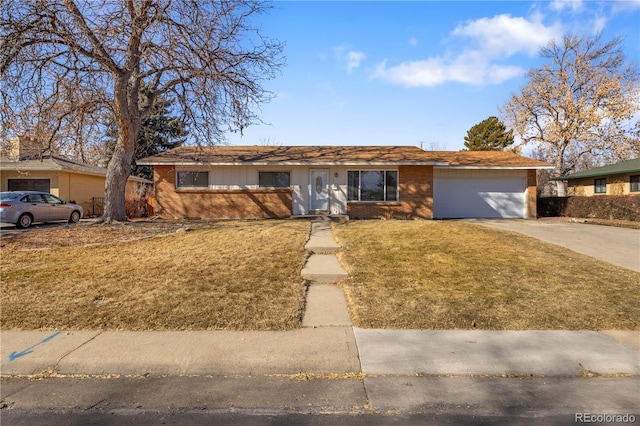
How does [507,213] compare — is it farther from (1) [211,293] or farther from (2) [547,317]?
(1) [211,293]

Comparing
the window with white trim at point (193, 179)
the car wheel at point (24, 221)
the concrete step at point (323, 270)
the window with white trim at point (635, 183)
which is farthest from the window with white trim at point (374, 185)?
the window with white trim at point (635, 183)

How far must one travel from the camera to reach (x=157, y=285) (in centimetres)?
661

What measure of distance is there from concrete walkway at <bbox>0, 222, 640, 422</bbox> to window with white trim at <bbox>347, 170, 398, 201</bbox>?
1270 cm

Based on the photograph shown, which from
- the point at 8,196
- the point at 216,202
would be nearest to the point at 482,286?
the point at 216,202

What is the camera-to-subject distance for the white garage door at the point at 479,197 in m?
19.9

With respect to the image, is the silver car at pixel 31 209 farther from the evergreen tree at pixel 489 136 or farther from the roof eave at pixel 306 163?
the evergreen tree at pixel 489 136

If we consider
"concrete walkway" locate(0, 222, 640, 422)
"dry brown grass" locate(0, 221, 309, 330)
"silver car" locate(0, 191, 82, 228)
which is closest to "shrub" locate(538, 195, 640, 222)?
"concrete walkway" locate(0, 222, 640, 422)

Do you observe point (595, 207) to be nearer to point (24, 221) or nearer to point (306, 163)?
point (306, 163)

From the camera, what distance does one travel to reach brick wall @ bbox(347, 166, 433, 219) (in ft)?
57.3

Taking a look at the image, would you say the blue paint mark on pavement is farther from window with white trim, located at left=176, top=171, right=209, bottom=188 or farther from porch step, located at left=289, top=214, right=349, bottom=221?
window with white trim, located at left=176, top=171, right=209, bottom=188

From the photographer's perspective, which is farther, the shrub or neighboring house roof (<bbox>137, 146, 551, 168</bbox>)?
the shrub

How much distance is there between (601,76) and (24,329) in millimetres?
36219

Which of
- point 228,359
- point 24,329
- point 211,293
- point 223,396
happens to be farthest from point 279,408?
point 24,329

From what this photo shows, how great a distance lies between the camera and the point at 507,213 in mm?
20141
